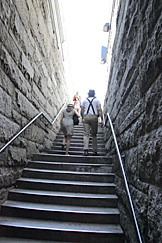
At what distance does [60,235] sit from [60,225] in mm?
140

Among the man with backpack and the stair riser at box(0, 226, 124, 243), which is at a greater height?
the man with backpack

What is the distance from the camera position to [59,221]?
2.39m

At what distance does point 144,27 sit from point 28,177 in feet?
9.03

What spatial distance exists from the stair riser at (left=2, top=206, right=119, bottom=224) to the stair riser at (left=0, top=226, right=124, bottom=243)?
26cm

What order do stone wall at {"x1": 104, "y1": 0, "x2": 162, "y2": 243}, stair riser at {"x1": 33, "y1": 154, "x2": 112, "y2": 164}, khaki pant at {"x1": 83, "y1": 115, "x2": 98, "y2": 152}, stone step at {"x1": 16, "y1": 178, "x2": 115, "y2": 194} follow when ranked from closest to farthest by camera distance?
stone wall at {"x1": 104, "y1": 0, "x2": 162, "y2": 243}, stone step at {"x1": 16, "y1": 178, "x2": 115, "y2": 194}, stair riser at {"x1": 33, "y1": 154, "x2": 112, "y2": 164}, khaki pant at {"x1": 83, "y1": 115, "x2": 98, "y2": 152}

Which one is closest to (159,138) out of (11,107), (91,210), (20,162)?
(91,210)

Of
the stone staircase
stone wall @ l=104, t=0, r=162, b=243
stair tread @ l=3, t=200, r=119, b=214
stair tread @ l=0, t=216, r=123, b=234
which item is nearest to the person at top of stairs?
the stone staircase

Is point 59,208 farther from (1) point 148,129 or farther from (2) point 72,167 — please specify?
(1) point 148,129

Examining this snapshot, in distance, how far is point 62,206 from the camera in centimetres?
261

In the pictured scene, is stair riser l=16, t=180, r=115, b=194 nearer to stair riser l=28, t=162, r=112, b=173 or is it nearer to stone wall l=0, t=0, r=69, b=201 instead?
stone wall l=0, t=0, r=69, b=201

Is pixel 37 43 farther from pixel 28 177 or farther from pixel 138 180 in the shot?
pixel 138 180

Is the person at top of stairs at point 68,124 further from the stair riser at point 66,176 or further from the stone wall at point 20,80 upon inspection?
the stair riser at point 66,176

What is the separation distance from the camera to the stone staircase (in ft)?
7.04

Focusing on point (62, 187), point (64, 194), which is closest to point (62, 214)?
point (64, 194)
